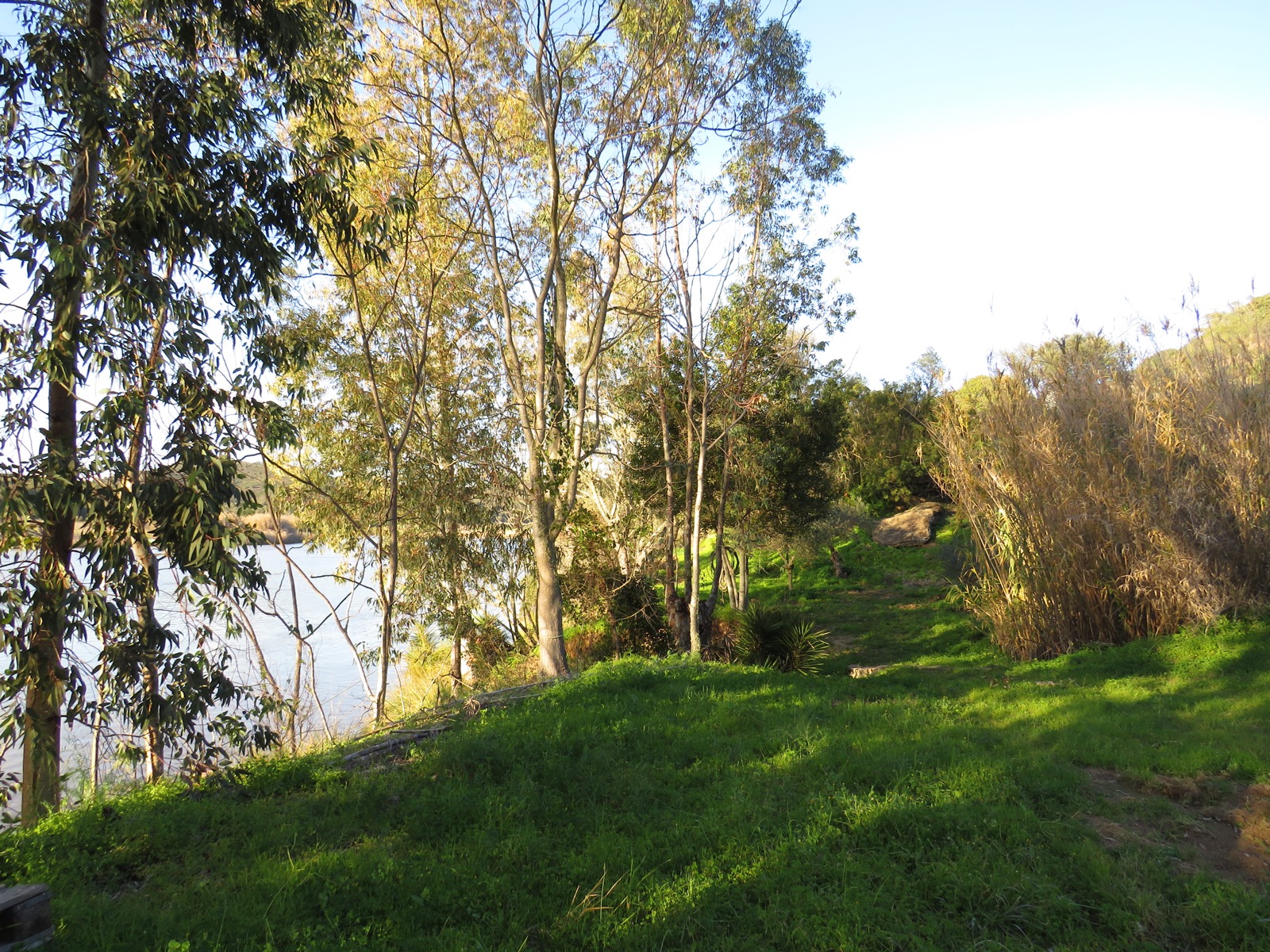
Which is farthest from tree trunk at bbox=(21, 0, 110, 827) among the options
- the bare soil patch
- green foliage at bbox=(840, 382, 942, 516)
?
green foliage at bbox=(840, 382, 942, 516)

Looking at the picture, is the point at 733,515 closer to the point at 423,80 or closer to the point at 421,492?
the point at 421,492

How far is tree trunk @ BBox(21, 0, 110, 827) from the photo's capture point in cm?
437

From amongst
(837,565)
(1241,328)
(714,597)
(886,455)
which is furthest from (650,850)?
(886,455)

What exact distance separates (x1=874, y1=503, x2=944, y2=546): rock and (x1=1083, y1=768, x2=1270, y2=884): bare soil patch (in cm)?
1715

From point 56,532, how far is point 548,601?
6.31 metres

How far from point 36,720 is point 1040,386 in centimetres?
1072

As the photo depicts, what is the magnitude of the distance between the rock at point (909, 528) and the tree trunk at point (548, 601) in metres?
14.2

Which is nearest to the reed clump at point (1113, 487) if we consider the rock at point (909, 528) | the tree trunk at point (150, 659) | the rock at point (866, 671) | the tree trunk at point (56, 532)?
the rock at point (866, 671)

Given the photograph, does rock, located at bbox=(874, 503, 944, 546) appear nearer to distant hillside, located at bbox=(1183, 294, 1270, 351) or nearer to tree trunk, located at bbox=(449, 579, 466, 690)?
distant hillside, located at bbox=(1183, 294, 1270, 351)

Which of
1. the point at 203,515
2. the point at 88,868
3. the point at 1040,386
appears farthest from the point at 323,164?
the point at 1040,386

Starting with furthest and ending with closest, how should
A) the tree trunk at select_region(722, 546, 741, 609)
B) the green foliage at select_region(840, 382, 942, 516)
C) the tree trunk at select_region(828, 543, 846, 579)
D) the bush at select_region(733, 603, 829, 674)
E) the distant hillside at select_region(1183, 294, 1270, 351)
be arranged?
the green foliage at select_region(840, 382, 942, 516) → the tree trunk at select_region(828, 543, 846, 579) → the tree trunk at select_region(722, 546, 741, 609) → the bush at select_region(733, 603, 829, 674) → the distant hillside at select_region(1183, 294, 1270, 351)

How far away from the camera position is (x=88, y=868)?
11.5ft

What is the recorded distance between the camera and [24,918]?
272 centimetres

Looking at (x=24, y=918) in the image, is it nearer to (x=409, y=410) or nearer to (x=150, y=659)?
(x=150, y=659)
